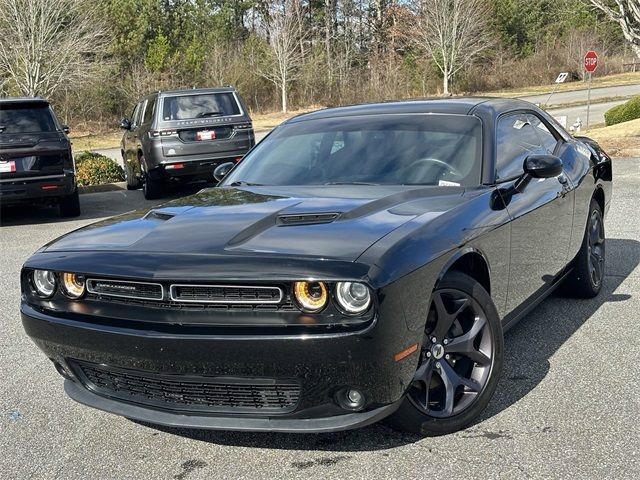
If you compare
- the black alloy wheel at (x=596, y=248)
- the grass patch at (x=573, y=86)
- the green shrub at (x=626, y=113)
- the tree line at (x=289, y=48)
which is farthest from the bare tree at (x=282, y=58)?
the black alloy wheel at (x=596, y=248)

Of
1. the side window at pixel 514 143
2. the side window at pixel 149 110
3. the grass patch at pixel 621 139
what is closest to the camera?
the side window at pixel 514 143

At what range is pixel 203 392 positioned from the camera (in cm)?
321

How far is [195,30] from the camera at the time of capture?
55469 millimetres

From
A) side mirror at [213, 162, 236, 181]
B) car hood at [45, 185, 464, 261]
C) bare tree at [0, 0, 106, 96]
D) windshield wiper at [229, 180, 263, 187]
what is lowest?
Answer: side mirror at [213, 162, 236, 181]

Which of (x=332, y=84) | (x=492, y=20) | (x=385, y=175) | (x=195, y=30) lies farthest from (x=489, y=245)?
(x=492, y=20)

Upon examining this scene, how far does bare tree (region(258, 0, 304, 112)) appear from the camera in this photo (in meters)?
47.7

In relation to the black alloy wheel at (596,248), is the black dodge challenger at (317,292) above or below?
above

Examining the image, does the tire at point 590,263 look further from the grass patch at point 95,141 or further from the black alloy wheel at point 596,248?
the grass patch at point 95,141

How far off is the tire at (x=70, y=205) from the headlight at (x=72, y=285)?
827 cm

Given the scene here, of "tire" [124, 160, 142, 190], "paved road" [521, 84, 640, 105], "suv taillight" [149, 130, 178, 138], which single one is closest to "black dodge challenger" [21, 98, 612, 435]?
"suv taillight" [149, 130, 178, 138]

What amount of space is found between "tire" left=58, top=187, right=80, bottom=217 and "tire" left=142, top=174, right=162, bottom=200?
159cm

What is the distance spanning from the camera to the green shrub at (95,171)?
1538 centimetres

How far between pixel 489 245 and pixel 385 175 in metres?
0.82

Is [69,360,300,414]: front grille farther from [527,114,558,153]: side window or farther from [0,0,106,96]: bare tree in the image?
[0,0,106,96]: bare tree
